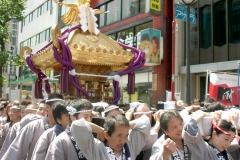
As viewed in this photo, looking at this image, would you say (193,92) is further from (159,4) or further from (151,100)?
(159,4)

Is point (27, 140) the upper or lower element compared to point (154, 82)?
lower

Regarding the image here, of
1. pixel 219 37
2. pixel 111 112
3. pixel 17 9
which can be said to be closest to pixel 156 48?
pixel 219 37

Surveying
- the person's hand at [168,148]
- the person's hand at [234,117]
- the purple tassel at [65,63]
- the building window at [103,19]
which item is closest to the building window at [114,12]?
the building window at [103,19]

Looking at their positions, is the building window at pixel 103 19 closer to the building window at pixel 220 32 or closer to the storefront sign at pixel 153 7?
the storefront sign at pixel 153 7

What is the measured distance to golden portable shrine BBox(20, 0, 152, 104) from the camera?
6.41 m

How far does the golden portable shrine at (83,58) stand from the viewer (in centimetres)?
641

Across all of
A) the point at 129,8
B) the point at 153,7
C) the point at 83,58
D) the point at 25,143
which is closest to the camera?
the point at 25,143

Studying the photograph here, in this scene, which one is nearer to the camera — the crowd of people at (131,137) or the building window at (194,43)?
the crowd of people at (131,137)

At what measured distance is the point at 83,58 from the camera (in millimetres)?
6801

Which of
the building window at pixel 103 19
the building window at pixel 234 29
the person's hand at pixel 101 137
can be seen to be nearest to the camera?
the person's hand at pixel 101 137

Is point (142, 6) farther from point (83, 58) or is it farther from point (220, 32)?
point (83, 58)

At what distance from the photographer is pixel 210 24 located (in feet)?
41.5

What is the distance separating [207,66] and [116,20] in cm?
759

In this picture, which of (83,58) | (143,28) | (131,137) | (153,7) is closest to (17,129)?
(131,137)
